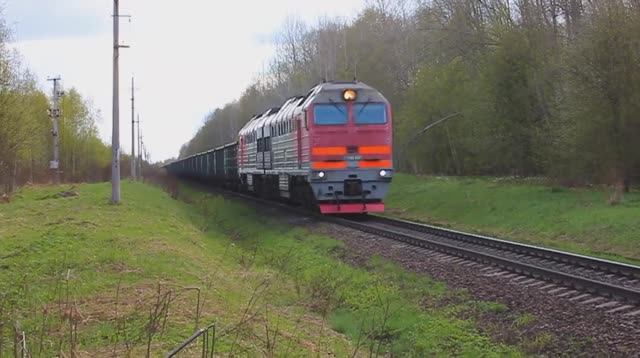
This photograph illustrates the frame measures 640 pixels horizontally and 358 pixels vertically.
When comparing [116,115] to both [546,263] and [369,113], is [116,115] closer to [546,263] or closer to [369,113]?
[369,113]

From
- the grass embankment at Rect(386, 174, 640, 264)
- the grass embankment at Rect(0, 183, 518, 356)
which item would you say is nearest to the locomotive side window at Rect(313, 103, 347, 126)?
the grass embankment at Rect(386, 174, 640, 264)

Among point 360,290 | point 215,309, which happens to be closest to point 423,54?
point 360,290

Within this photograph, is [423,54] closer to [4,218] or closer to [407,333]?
[4,218]

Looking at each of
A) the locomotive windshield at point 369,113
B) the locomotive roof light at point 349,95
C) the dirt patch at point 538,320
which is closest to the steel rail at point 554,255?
the dirt patch at point 538,320

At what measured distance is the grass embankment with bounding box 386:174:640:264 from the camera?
17.1 metres

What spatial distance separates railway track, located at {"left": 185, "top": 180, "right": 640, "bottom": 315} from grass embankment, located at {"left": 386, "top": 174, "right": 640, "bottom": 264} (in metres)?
2.03

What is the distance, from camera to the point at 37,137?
1551 inches

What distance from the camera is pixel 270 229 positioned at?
21.5 meters

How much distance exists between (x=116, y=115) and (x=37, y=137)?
16.9 meters

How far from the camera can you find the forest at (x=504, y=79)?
2358 centimetres

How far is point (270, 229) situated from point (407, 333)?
12874 mm

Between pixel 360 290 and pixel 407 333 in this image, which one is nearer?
pixel 407 333

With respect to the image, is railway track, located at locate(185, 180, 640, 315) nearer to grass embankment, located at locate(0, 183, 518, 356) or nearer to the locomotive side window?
grass embankment, located at locate(0, 183, 518, 356)

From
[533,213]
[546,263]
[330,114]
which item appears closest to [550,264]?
[546,263]
